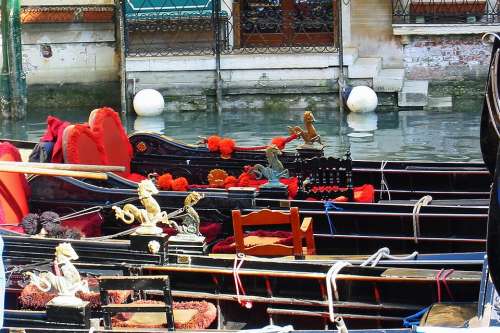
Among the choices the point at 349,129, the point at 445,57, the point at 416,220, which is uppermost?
the point at 445,57

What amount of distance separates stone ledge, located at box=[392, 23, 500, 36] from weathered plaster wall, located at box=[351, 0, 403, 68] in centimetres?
18

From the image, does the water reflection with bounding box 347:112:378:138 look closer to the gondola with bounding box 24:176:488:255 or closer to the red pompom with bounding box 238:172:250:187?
the red pompom with bounding box 238:172:250:187

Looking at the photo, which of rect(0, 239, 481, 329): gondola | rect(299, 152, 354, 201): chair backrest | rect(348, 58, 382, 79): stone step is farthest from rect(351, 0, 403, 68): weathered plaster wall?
rect(0, 239, 481, 329): gondola

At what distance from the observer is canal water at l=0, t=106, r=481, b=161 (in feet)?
28.2

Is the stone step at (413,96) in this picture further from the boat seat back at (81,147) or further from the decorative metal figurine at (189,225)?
the decorative metal figurine at (189,225)

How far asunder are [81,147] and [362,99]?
5.43 m

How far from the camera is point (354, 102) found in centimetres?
1005

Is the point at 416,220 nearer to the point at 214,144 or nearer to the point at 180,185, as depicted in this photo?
the point at 180,185

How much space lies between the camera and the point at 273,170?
15.8 ft

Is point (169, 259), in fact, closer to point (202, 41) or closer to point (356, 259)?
point (356, 259)

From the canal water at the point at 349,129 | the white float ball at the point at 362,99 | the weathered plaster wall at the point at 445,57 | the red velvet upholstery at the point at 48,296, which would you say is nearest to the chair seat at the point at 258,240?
the red velvet upholstery at the point at 48,296

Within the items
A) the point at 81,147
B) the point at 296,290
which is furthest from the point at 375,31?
the point at 296,290

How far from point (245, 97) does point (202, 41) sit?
0.85m

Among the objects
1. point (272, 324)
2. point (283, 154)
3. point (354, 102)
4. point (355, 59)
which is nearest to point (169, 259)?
point (272, 324)
